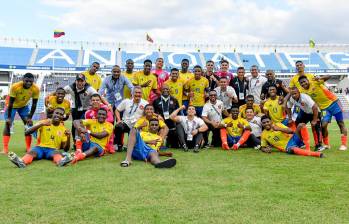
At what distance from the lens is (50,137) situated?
21.6ft

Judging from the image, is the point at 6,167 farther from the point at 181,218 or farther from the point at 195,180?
the point at 181,218

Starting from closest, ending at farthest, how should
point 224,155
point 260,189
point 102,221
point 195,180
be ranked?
point 102,221, point 260,189, point 195,180, point 224,155

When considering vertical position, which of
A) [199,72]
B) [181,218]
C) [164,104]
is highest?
[199,72]

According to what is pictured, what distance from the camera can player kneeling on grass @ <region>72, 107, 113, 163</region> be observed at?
22.4 ft

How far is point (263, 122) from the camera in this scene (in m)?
7.61

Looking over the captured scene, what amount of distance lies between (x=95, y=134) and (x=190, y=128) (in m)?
2.24

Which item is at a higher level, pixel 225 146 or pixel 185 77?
pixel 185 77

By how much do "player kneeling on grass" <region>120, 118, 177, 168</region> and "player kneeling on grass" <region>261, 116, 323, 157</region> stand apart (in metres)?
2.36

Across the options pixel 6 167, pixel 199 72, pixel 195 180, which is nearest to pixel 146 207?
pixel 195 180

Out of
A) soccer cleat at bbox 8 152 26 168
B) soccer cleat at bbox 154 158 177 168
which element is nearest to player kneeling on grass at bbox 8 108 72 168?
soccer cleat at bbox 8 152 26 168

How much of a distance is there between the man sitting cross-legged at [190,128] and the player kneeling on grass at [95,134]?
5.49 ft

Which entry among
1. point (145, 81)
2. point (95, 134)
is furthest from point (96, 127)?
point (145, 81)

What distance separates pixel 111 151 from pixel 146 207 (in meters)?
4.02

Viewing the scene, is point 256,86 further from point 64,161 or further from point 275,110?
point 64,161
